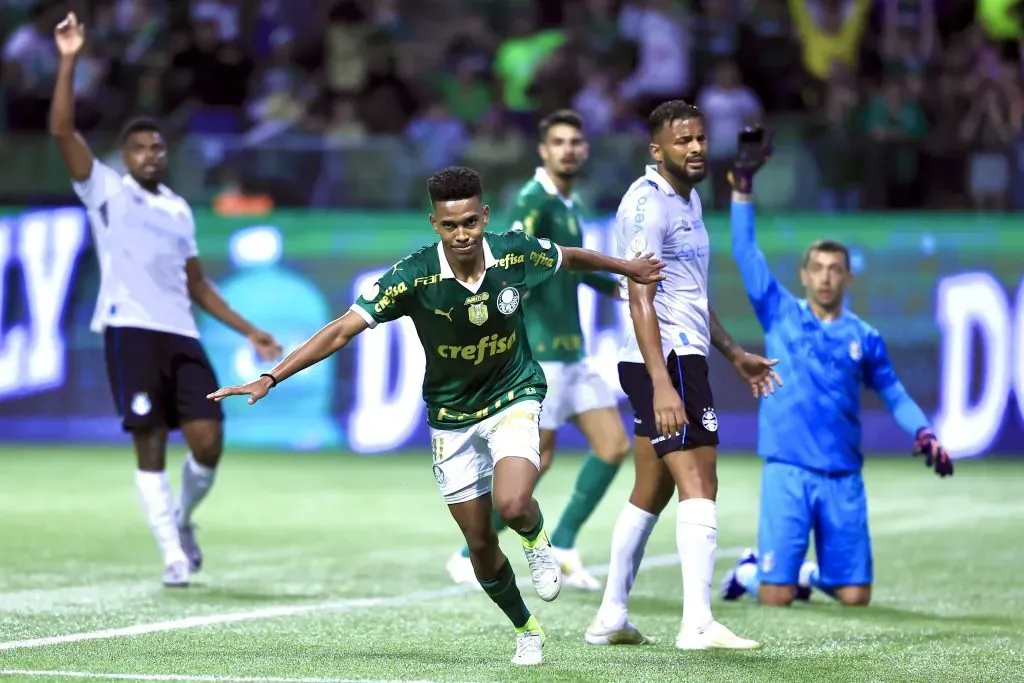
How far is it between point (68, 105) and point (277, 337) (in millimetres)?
7737

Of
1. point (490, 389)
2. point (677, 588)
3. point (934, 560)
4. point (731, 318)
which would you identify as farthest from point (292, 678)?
point (731, 318)

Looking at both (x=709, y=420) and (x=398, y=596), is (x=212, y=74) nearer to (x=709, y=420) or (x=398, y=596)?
(x=398, y=596)

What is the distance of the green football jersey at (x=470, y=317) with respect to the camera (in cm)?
691

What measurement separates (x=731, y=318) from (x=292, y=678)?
1053 centimetres

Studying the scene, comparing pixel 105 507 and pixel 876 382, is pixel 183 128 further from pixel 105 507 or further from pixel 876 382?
pixel 876 382

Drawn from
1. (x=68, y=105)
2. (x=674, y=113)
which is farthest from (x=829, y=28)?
(x=674, y=113)

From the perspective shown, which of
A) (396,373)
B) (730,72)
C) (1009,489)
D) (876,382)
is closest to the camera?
(876,382)

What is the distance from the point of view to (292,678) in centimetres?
661

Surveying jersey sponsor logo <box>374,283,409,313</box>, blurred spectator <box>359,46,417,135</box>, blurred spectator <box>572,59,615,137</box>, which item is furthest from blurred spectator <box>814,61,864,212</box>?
jersey sponsor logo <box>374,283,409,313</box>

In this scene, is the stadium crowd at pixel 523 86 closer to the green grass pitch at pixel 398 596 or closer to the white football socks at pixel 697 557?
the green grass pitch at pixel 398 596

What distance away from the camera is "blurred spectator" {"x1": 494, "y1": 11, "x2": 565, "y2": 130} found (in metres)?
18.6

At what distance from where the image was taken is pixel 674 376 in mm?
7539

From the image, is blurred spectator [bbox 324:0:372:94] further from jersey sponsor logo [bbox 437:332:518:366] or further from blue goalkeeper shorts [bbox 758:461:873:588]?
jersey sponsor logo [bbox 437:332:518:366]

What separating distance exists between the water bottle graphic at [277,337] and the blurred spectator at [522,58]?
2.89m
